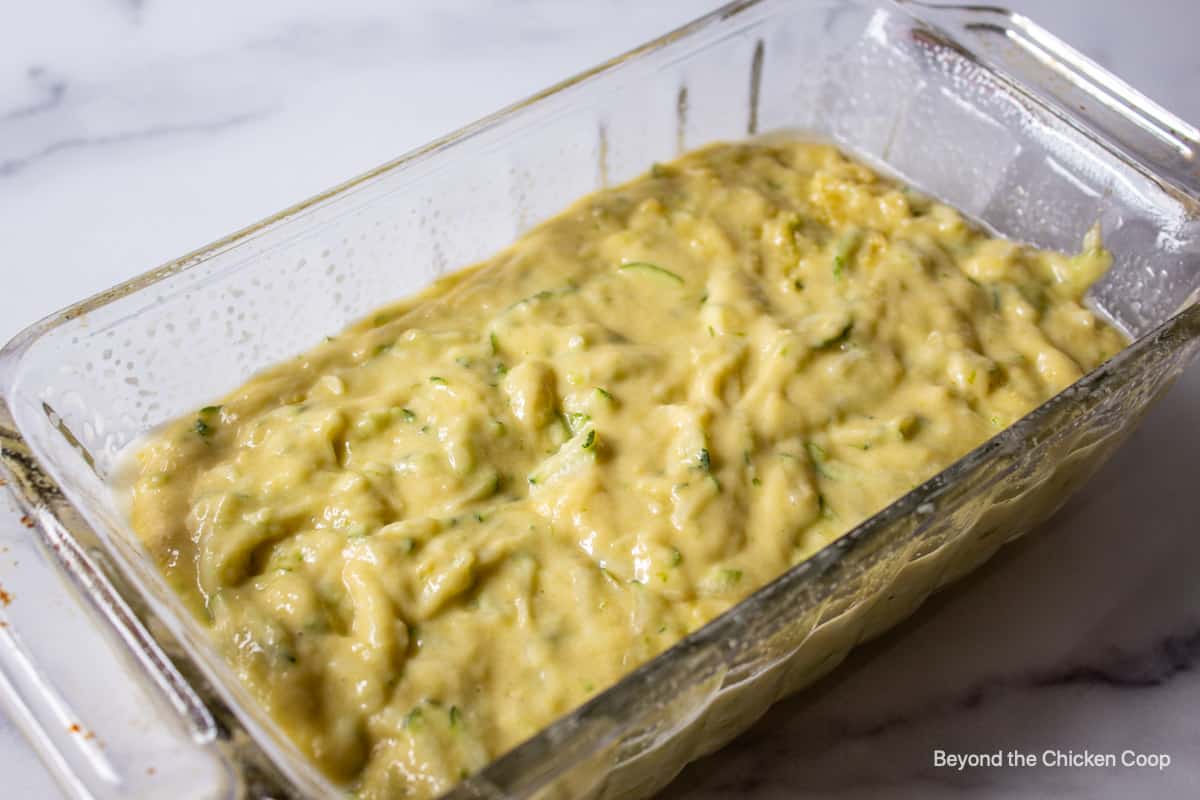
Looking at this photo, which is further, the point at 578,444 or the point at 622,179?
the point at 622,179

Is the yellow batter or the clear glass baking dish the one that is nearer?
the clear glass baking dish

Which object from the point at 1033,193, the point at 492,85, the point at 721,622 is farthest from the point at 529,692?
the point at 492,85

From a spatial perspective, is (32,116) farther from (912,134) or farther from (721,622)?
(721,622)

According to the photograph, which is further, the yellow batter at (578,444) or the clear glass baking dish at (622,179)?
the yellow batter at (578,444)
